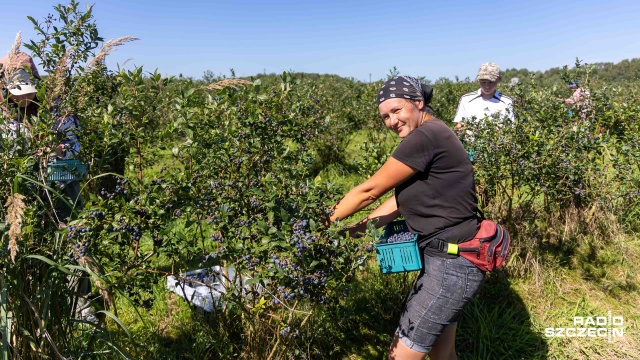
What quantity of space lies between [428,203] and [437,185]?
0.32 ft

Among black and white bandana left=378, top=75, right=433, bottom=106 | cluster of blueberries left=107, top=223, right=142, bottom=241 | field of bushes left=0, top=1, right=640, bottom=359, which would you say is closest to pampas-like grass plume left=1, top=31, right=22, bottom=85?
field of bushes left=0, top=1, right=640, bottom=359

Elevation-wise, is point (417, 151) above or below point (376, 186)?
above

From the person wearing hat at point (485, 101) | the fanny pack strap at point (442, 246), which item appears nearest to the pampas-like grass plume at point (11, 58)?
the fanny pack strap at point (442, 246)

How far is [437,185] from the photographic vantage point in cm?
204

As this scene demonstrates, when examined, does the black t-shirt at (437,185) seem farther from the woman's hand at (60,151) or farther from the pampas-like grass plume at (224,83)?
the woman's hand at (60,151)

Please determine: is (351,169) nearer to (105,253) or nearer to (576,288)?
(576,288)

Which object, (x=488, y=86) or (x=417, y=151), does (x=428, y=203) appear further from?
(x=488, y=86)

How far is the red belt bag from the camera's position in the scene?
207 centimetres

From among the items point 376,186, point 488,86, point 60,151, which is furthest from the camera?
point 488,86

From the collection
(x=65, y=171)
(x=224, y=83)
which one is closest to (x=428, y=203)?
(x=224, y=83)

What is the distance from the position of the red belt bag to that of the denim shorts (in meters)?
0.03

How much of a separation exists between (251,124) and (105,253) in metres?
0.96

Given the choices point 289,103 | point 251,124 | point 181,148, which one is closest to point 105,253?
point 181,148

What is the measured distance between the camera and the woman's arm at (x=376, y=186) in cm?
199
